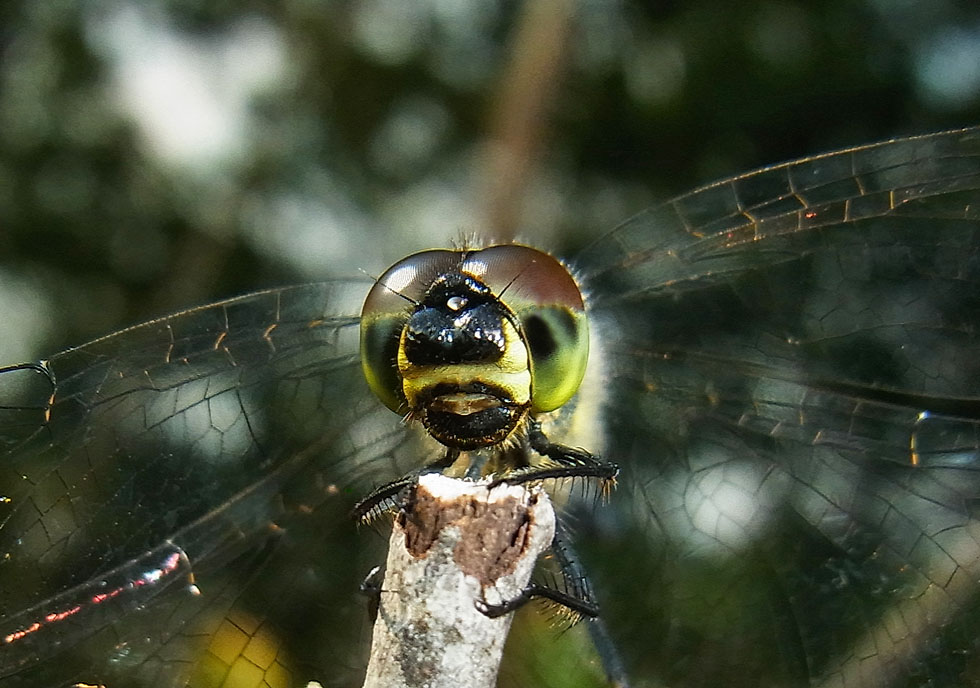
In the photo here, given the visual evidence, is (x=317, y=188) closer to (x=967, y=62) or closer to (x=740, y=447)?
(x=967, y=62)

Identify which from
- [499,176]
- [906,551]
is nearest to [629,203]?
[499,176]

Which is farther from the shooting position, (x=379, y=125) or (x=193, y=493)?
(x=379, y=125)

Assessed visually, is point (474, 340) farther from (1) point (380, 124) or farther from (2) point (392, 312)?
(1) point (380, 124)

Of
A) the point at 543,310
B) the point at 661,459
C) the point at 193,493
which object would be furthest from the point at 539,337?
the point at 193,493

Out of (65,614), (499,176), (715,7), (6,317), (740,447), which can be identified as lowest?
(65,614)

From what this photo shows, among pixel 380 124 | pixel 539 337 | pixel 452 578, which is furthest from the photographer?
pixel 380 124

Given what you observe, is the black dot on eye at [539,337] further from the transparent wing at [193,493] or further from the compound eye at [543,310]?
the transparent wing at [193,493]

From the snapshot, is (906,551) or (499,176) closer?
(906,551)
